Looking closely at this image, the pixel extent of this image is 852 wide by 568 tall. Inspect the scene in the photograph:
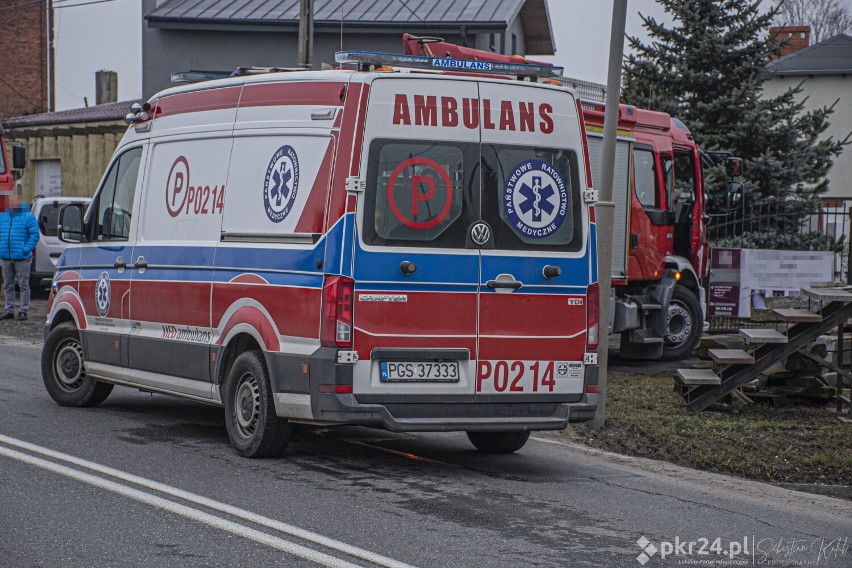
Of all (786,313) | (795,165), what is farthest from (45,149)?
(786,313)

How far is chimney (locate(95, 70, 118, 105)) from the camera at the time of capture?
4997 centimetres

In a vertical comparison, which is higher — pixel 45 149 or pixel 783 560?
pixel 45 149

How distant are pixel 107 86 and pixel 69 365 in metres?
41.5

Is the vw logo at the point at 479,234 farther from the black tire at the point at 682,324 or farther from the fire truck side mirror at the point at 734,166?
the fire truck side mirror at the point at 734,166

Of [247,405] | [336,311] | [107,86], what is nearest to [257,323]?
[247,405]

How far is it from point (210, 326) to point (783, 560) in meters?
4.46

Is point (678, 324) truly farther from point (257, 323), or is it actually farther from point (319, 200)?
point (319, 200)

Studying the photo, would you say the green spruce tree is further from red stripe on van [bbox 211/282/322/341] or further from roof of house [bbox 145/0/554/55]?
red stripe on van [bbox 211/282/322/341]

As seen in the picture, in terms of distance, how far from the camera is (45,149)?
35.5 meters

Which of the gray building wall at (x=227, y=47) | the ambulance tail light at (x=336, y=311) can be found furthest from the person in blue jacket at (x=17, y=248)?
the ambulance tail light at (x=336, y=311)

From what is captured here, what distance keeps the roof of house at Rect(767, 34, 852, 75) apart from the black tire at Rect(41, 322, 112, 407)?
40301 millimetres

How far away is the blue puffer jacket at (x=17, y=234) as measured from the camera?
20.6 m

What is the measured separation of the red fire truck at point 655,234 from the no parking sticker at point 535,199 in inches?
→ 260

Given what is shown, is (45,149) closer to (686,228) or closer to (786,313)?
(686,228)
